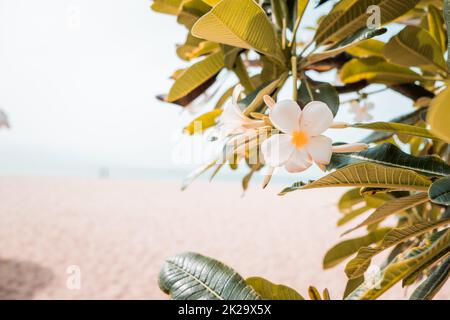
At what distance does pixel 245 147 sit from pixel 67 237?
4908 mm

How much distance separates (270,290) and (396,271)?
189 millimetres

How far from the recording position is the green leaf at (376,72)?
32.3 inches

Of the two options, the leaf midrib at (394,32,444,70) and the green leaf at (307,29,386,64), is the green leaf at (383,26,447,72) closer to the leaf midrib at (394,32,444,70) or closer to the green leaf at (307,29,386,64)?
the leaf midrib at (394,32,444,70)

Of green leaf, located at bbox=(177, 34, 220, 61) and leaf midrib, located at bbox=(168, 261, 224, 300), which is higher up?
green leaf, located at bbox=(177, 34, 220, 61)

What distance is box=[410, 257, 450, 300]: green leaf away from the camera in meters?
0.58

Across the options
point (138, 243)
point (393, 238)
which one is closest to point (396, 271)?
point (393, 238)

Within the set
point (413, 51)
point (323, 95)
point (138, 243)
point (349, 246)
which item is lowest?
point (138, 243)

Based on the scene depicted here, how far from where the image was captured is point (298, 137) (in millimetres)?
382

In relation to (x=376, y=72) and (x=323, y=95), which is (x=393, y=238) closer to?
(x=323, y=95)

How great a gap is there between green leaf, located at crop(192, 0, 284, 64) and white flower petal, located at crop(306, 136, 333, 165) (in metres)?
0.20

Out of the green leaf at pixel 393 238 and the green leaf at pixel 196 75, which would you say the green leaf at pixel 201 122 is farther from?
the green leaf at pixel 393 238

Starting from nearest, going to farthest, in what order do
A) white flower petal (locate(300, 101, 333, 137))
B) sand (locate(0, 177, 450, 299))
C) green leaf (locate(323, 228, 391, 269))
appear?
1. white flower petal (locate(300, 101, 333, 137))
2. green leaf (locate(323, 228, 391, 269))
3. sand (locate(0, 177, 450, 299))

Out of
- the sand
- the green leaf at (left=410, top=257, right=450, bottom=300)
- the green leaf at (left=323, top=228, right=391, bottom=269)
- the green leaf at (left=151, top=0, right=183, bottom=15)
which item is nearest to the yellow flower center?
the green leaf at (left=410, top=257, right=450, bottom=300)

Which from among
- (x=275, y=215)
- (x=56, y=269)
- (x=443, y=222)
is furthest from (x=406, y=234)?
(x=275, y=215)
